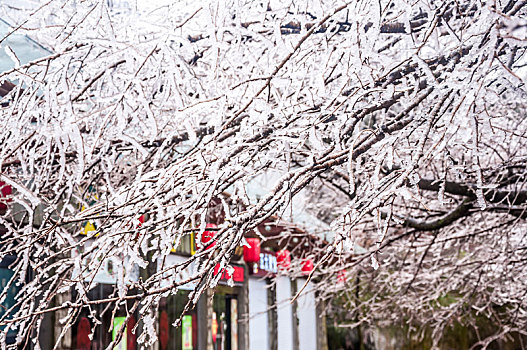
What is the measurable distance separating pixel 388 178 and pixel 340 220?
35 cm

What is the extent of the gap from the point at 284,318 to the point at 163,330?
7900mm

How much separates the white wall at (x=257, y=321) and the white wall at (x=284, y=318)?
103 cm

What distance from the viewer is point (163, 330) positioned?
32.5ft

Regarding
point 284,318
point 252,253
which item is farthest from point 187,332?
point 284,318

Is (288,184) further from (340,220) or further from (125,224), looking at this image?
(125,224)

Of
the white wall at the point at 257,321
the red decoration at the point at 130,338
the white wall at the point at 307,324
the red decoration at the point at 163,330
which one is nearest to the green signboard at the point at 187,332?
the red decoration at the point at 163,330

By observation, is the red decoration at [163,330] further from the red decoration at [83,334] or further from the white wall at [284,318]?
the white wall at [284,318]

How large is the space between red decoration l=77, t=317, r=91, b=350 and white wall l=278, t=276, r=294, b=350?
888 centimetres

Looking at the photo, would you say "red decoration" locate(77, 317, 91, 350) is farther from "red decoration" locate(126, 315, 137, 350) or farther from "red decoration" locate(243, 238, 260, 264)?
"red decoration" locate(243, 238, 260, 264)

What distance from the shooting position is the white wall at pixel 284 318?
16.8m

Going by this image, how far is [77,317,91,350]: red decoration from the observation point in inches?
300

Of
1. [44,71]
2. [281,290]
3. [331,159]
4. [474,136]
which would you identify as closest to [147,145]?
[44,71]

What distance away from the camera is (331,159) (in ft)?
9.25

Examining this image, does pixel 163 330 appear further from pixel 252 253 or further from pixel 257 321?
pixel 257 321
